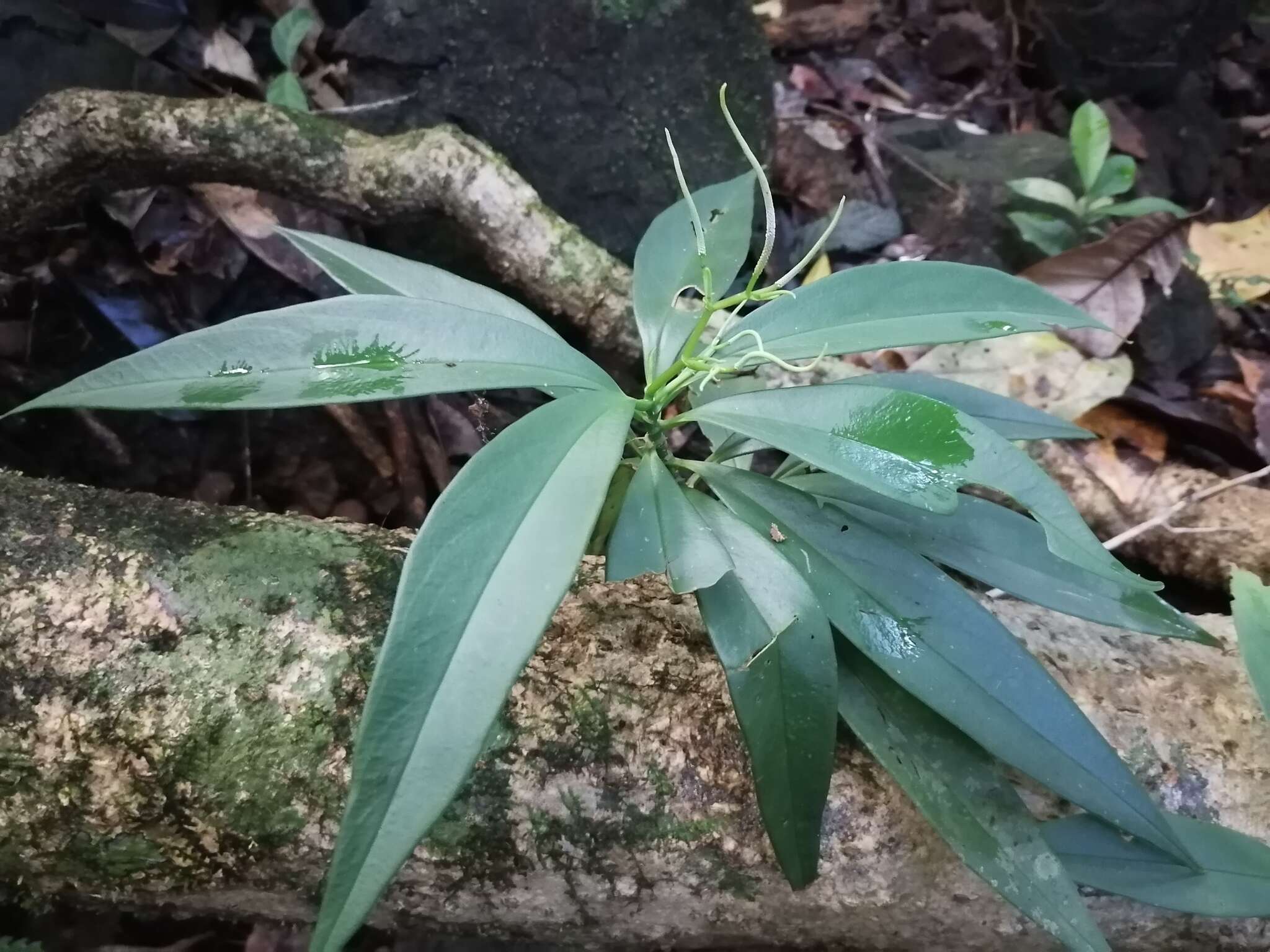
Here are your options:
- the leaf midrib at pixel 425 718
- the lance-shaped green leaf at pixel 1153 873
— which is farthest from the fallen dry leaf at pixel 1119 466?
the leaf midrib at pixel 425 718

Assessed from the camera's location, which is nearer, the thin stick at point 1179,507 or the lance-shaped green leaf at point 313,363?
the lance-shaped green leaf at point 313,363

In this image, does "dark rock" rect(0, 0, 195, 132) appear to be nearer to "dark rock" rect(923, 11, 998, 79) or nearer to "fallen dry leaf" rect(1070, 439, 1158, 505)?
"fallen dry leaf" rect(1070, 439, 1158, 505)

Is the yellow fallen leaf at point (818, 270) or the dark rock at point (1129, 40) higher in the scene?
the dark rock at point (1129, 40)

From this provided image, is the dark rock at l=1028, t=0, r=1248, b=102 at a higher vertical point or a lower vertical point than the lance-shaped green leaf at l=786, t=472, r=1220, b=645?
higher

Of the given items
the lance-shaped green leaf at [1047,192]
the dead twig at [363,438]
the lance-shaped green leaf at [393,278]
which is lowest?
the dead twig at [363,438]

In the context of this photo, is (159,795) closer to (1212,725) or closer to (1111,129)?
(1212,725)

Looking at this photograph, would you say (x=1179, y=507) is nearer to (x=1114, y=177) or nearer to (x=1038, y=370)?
(x=1038, y=370)

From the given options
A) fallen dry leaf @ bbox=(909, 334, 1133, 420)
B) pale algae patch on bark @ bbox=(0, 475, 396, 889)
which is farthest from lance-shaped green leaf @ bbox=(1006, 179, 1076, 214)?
pale algae patch on bark @ bbox=(0, 475, 396, 889)

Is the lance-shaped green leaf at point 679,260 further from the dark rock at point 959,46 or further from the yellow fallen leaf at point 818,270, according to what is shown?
the dark rock at point 959,46
